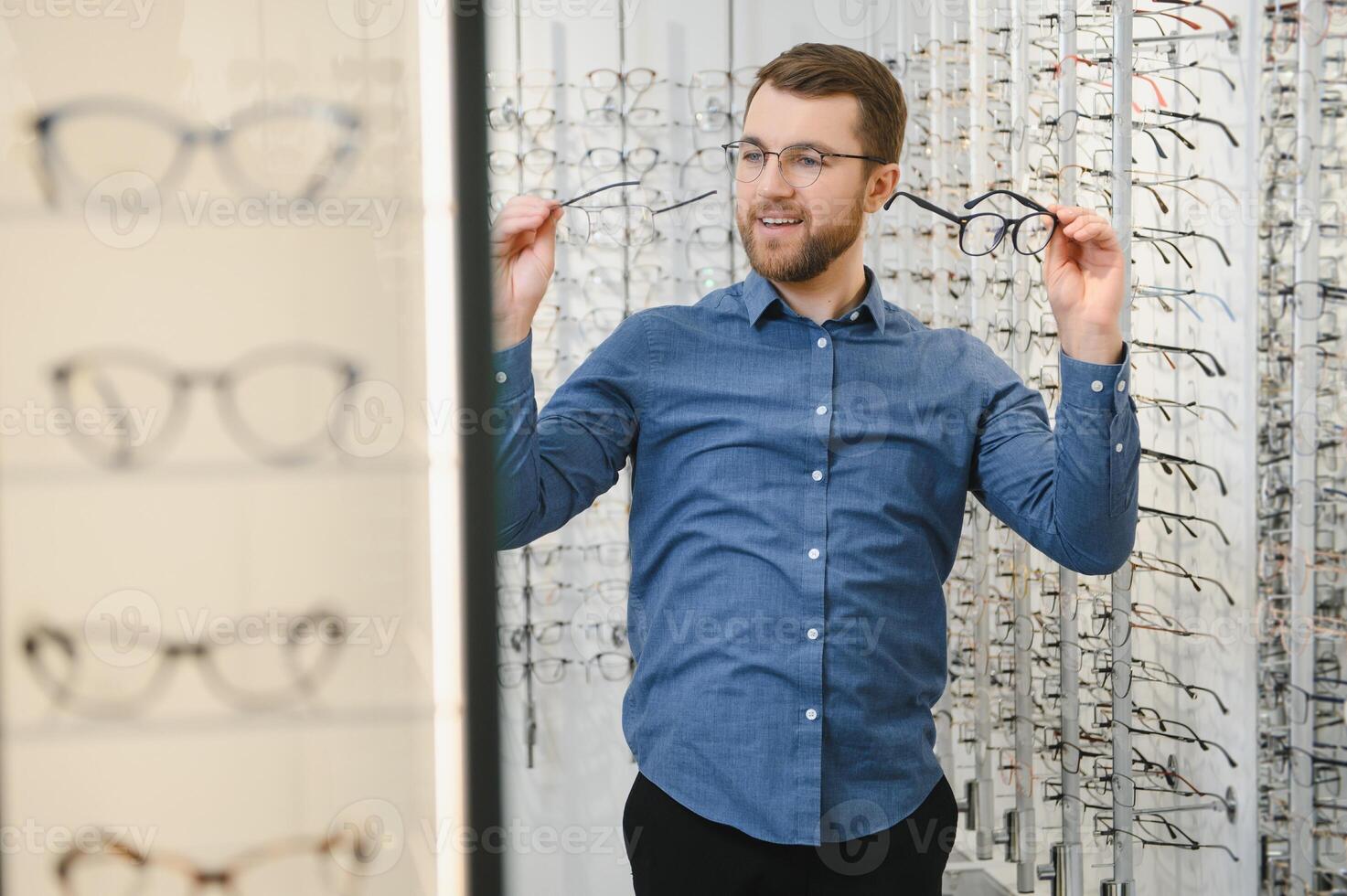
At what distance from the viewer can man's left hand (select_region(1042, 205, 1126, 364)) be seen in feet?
4.16

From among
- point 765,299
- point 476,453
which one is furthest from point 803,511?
point 476,453

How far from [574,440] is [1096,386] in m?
0.60

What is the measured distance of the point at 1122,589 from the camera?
2029 millimetres

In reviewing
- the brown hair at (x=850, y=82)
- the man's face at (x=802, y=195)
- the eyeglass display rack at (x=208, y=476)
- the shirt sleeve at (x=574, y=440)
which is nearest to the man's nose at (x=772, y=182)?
the man's face at (x=802, y=195)

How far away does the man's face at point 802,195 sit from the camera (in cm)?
143

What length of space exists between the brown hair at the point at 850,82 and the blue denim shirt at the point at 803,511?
19 centimetres

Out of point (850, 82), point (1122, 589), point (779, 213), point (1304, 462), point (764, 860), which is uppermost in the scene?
point (850, 82)

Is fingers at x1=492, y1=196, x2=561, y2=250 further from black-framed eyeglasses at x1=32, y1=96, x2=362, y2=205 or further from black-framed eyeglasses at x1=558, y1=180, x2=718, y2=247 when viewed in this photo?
black-framed eyeglasses at x1=558, y1=180, x2=718, y2=247

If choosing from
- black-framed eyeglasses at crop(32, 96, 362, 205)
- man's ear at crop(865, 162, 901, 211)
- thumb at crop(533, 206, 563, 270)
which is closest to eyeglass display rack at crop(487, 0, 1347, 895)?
man's ear at crop(865, 162, 901, 211)

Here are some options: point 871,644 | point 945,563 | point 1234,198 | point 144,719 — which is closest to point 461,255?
point 144,719

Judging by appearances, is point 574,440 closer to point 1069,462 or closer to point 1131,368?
point 1069,462

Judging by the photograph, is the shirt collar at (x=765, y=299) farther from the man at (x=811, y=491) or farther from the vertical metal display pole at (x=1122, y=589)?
the vertical metal display pole at (x=1122, y=589)

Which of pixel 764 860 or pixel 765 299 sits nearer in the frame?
pixel 764 860

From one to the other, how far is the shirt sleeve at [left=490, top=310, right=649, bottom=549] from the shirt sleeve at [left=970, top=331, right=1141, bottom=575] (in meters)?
0.45
